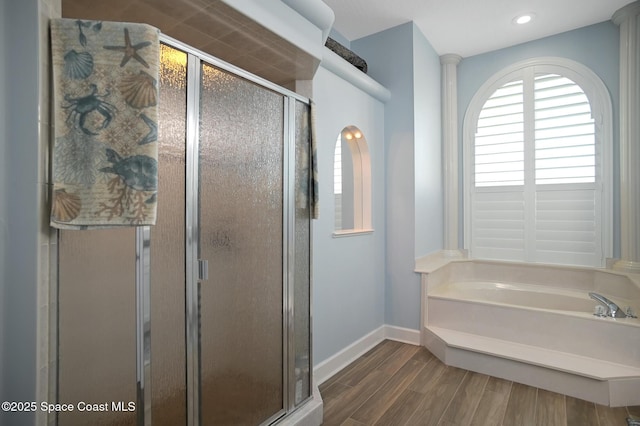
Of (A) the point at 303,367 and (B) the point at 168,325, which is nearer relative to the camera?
(B) the point at 168,325

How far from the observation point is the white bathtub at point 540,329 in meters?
2.16

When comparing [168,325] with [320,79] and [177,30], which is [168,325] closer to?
[177,30]

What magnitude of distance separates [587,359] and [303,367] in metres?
1.97

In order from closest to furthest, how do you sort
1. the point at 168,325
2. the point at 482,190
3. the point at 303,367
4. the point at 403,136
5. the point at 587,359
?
the point at 168,325 → the point at 303,367 → the point at 587,359 → the point at 403,136 → the point at 482,190

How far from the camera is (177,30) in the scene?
1.45 metres

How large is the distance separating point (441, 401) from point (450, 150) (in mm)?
2586

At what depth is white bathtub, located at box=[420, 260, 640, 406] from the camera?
2.16m

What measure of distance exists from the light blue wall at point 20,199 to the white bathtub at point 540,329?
2557 millimetres

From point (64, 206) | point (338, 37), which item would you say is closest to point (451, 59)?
point (338, 37)

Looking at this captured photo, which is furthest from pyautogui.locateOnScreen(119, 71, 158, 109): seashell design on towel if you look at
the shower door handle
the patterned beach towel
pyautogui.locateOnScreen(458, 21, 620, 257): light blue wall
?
pyautogui.locateOnScreen(458, 21, 620, 257): light blue wall

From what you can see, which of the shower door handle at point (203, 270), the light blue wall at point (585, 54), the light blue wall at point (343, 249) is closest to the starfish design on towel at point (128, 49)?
the shower door handle at point (203, 270)

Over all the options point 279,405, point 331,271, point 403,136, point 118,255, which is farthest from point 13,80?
point 403,136

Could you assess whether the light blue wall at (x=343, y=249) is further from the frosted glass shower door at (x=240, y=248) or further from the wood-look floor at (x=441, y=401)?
the frosted glass shower door at (x=240, y=248)

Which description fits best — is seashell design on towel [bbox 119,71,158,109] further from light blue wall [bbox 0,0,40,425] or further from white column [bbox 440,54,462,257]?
white column [bbox 440,54,462,257]
